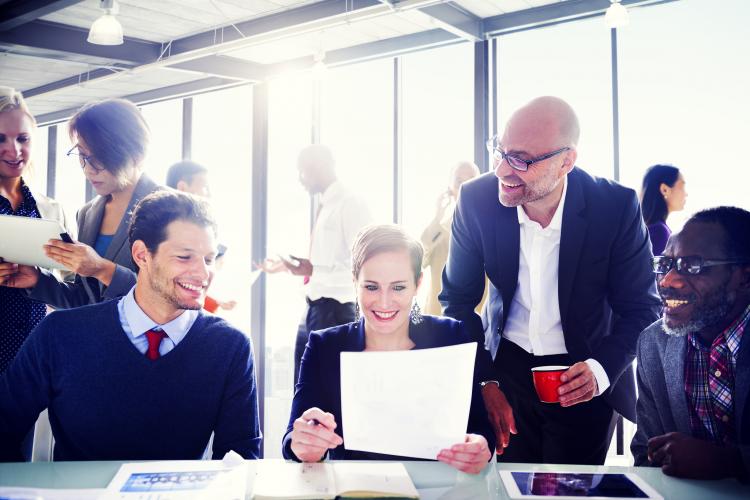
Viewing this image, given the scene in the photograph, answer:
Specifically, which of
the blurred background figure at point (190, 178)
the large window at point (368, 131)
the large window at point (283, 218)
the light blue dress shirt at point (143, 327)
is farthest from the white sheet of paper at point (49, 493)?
the large window at point (283, 218)

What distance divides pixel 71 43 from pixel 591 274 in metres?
5.37

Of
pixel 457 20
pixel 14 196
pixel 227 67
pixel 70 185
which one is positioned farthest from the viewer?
pixel 70 185

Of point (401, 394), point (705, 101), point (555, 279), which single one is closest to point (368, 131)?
point (705, 101)

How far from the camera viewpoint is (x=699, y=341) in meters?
1.64

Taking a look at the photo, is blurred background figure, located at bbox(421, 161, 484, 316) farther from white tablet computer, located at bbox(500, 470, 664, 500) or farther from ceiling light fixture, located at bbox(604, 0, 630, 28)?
white tablet computer, located at bbox(500, 470, 664, 500)

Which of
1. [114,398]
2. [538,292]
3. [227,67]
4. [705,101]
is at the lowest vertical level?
[114,398]

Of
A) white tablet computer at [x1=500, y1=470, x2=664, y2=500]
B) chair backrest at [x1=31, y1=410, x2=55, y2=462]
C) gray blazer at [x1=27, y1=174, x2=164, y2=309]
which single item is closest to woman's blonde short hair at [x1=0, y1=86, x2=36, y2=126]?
gray blazer at [x1=27, y1=174, x2=164, y2=309]

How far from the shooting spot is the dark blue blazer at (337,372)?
168cm

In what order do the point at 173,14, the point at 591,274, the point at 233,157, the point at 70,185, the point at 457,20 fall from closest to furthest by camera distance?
the point at 591,274
the point at 457,20
the point at 173,14
the point at 233,157
the point at 70,185

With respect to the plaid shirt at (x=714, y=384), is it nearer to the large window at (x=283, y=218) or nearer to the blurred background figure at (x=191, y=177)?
the blurred background figure at (x=191, y=177)

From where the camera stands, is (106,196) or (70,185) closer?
(106,196)

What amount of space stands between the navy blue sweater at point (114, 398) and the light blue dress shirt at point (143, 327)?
22 mm

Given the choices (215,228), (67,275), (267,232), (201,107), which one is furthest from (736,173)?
(201,107)

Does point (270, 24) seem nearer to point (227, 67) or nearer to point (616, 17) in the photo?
point (227, 67)
